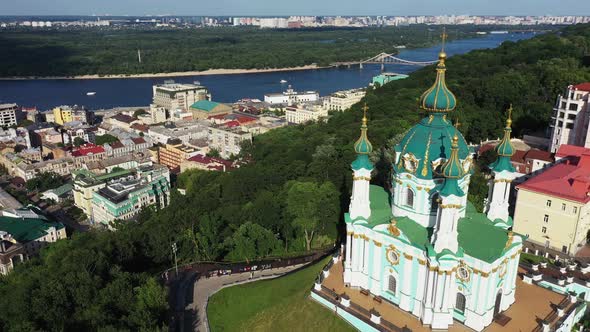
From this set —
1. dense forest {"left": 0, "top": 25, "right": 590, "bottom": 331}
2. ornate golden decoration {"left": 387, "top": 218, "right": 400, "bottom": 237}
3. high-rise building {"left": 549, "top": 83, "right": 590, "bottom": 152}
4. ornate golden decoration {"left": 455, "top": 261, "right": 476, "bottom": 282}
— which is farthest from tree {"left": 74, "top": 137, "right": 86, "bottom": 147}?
ornate golden decoration {"left": 455, "top": 261, "right": 476, "bottom": 282}

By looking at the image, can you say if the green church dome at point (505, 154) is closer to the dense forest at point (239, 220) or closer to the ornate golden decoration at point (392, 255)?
the ornate golden decoration at point (392, 255)

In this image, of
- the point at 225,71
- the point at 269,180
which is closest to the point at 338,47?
the point at 225,71

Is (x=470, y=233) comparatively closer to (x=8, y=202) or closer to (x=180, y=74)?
(x=8, y=202)

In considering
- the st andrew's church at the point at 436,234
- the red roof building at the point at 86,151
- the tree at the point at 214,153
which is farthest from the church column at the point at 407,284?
the red roof building at the point at 86,151

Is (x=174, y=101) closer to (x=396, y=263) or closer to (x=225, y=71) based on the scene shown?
(x=225, y=71)

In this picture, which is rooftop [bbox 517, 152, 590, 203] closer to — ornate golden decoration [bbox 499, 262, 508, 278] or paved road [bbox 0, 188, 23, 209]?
ornate golden decoration [bbox 499, 262, 508, 278]
